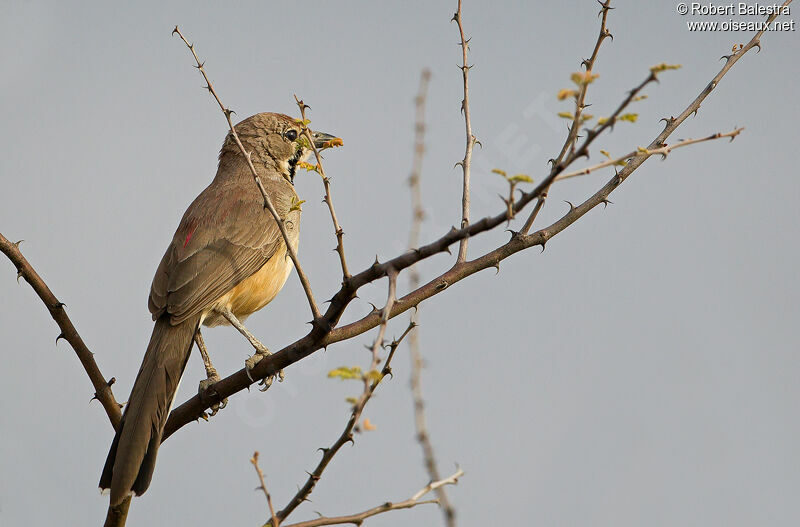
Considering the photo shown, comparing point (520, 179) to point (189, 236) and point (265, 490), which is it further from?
A: point (189, 236)

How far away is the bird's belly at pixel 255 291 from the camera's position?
6065 millimetres

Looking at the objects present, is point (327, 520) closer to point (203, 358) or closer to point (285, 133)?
point (203, 358)

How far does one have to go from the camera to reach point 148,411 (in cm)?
480

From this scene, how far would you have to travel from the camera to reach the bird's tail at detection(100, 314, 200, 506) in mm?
4488

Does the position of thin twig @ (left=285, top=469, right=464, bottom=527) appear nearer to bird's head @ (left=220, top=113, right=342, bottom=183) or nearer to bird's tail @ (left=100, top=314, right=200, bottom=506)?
bird's tail @ (left=100, top=314, right=200, bottom=506)

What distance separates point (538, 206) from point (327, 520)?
1945mm

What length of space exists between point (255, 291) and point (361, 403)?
3.68m

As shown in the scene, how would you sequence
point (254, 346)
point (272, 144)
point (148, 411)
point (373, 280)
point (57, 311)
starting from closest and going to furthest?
point (373, 280) < point (57, 311) < point (148, 411) < point (254, 346) < point (272, 144)

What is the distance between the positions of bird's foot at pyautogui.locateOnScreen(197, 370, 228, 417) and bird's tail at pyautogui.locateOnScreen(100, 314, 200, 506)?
0.52 ft

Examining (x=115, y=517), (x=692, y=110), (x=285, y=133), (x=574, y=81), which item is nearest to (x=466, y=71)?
(x=692, y=110)

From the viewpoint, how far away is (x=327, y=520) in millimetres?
3029

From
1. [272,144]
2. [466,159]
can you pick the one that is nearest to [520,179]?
Result: [466,159]

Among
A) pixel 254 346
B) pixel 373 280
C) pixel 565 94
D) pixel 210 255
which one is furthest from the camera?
pixel 210 255

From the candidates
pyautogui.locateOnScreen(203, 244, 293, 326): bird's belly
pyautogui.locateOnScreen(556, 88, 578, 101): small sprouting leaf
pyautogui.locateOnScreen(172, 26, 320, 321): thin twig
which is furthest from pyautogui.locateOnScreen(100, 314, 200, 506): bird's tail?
pyautogui.locateOnScreen(556, 88, 578, 101): small sprouting leaf
